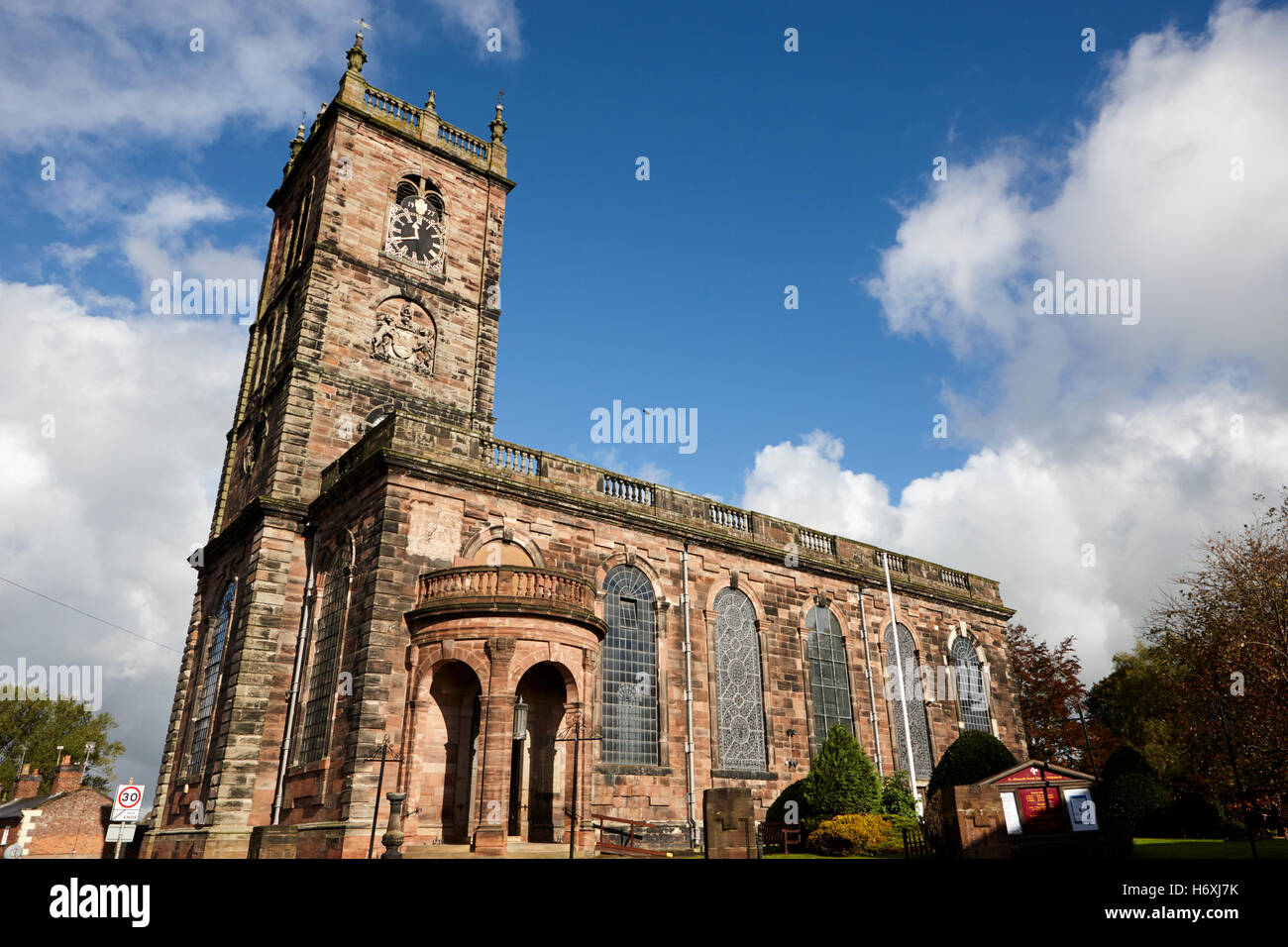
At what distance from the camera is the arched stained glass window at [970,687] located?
32031mm

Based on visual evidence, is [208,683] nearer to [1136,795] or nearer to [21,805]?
[21,805]

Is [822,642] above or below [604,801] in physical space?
above

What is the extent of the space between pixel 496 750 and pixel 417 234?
65.6ft

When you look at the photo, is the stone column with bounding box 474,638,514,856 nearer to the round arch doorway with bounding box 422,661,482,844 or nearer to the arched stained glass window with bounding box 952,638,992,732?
the round arch doorway with bounding box 422,661,482,844

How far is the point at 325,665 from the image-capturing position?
69.5 ft

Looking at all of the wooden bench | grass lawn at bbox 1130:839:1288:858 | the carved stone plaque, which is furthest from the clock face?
grass lawn at bbox 1130:839:1288:858

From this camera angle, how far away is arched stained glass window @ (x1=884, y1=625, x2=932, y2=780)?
29.0m

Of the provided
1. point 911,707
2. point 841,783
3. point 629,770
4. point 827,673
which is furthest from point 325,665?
point 911,707

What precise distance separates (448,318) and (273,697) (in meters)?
14.1

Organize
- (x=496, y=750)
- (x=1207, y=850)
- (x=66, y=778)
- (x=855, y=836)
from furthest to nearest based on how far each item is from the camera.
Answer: (x=66, y=778) < (x=855, y=836) < (x=1207, y=850) < (x=496, y=750)

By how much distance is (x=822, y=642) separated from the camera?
28.6 meters

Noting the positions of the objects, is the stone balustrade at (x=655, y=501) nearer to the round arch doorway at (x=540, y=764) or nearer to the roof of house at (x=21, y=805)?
the round arch doorway at (x=540, y=764)
